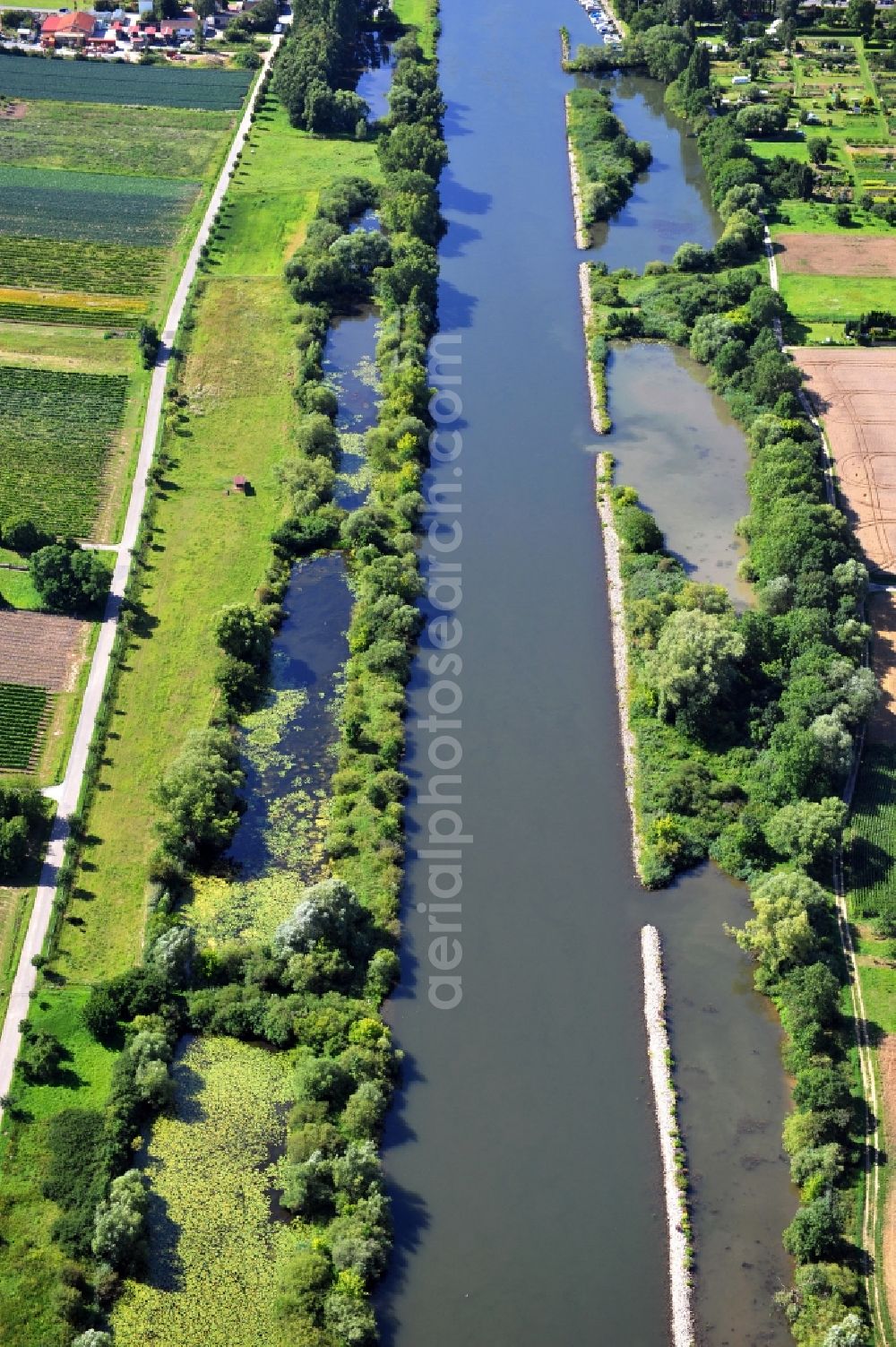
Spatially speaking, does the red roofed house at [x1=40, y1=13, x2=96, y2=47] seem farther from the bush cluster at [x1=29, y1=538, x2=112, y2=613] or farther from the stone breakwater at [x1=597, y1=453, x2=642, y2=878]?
the bush cluster at [x1=29, y1=538, x2=112, y2=613]

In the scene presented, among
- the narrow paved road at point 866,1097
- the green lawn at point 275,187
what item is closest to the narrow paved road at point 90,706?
the green lawn at point 275,187

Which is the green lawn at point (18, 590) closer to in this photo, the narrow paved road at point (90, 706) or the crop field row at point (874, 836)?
the narrow paved road at point (90, 706)

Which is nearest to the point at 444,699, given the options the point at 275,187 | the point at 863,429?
the point at 863,429

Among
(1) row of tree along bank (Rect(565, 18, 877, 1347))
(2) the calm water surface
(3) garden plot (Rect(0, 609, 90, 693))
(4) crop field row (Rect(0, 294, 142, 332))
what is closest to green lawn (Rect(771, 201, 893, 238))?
(1) row of tree along bank (Rect(565, 18, 877, 1347))

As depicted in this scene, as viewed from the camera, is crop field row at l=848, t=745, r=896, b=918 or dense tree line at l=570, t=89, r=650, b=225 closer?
crop field row at l=848, t=745, r=896, b=918

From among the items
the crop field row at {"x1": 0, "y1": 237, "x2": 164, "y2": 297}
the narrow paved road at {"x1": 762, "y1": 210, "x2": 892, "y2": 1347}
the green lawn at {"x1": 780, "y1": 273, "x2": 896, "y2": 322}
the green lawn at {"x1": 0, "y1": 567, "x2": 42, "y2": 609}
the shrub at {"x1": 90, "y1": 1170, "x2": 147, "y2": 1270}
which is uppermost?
the green lawn at {"x1": 780, "y1": 273, "x2": 896, "y2": 322}
